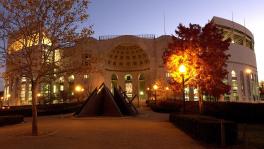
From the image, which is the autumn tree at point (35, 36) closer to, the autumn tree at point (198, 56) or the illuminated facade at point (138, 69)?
the autumn tree at point (198, 56)

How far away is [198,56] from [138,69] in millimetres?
68702

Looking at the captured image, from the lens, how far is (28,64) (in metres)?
17.4

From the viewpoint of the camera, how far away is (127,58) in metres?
99.0

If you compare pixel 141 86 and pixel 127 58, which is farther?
pixel 141 86

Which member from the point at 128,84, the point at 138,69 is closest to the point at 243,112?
the point at 138,69

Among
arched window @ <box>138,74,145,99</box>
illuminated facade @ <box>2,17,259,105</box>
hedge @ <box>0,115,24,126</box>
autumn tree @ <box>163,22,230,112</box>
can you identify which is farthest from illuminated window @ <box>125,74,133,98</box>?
hedge @ <box>0,115,24,126</box>

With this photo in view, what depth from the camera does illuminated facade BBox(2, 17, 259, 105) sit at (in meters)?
89.2

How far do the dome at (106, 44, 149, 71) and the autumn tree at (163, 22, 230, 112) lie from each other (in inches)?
2438

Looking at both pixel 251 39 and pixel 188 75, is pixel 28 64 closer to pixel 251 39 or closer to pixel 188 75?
pixel 188 75

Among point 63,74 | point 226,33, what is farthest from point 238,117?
point 226,33

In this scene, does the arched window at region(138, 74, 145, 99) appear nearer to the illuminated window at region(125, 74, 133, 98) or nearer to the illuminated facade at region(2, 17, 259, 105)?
the illuminated facade at region(2, 17, 259, 105)

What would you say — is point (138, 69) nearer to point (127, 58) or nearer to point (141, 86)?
point (127, 58)

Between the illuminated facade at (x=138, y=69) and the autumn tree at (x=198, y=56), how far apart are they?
49.5 meters

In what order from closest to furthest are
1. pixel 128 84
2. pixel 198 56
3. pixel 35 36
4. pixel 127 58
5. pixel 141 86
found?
pixel 35 36 → pixel 198 56 → pixel 127 58 → pixel 141 86 → pixel 128 84
